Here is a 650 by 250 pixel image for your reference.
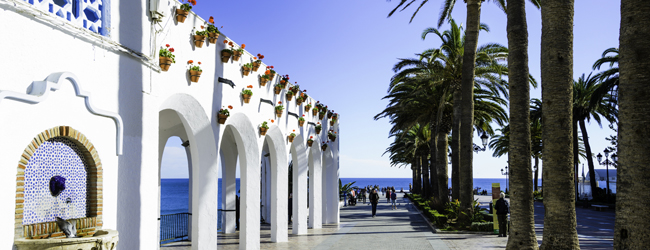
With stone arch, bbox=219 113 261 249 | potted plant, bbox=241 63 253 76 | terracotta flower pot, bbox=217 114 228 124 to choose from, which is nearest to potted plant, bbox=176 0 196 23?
A: terracotta flower pot, bbox=217 114 228 124

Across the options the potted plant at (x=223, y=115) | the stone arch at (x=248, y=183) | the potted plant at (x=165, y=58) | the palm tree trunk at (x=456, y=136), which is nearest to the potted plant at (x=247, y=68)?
the stone arch at (x=248, y=183)

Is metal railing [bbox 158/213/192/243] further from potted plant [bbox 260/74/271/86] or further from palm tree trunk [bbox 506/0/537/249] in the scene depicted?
palm tree trunk [bbox 506/0/537/249]

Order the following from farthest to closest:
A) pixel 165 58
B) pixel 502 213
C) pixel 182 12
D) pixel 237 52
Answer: pixel 502 213 → pixel 237 52 → pixel 182 12 → pixel 165 58

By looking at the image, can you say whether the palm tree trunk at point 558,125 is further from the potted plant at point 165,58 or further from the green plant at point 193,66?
the potted plant at point 165,58

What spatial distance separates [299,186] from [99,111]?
41.3 ft

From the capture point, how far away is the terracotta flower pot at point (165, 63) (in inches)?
354

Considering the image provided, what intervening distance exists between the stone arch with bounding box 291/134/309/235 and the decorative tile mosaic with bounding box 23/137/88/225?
40.8ft

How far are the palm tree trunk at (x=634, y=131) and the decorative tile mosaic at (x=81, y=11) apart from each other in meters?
7.14

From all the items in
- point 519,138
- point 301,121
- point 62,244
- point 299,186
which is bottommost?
point 299,186

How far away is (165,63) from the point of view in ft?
29.7

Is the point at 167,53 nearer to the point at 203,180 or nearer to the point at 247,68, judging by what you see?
the point at 203,180

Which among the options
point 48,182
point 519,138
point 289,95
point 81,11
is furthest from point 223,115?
point 519,138

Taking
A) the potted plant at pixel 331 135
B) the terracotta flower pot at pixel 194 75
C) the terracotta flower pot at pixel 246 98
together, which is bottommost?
the potted plant at pixel 331 135

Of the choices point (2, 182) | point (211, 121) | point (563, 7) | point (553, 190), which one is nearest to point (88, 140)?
point (2, 182)
